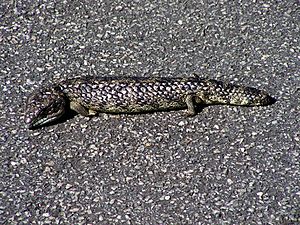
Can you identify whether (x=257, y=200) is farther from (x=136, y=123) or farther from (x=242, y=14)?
(x=242, y=14)

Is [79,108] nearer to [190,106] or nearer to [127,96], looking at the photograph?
[127,96]

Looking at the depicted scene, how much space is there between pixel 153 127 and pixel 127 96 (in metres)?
0.43

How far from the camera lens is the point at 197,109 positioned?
7113mm

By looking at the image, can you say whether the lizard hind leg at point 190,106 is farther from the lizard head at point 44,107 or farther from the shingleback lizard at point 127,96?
the lizard head at point 44,107

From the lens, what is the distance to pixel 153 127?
6875mm

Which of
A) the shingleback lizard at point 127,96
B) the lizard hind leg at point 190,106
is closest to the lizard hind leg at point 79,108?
the shingleback lizard at point 127,96

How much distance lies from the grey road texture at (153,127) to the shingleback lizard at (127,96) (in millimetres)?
109

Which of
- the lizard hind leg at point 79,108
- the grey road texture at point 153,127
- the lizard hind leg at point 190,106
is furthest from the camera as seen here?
the lizard hind leg at point 190,106

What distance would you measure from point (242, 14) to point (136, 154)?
296 centimetres

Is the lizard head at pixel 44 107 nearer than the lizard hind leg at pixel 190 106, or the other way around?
the lizard head at pixel 44 107

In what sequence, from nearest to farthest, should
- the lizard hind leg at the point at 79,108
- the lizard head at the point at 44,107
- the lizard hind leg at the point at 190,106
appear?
the lizard head at the point at 44,107, the lizard hind leg at the point at 79,108, the lizard hind leg at the point at 190,106

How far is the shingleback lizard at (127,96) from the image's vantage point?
683 cm

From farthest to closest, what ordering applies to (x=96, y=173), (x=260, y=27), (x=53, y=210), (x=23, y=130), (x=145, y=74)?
1. (x=260, y=27)
2. (x=145, y=74)
3. (x=23, y=130)
4. (x=96, y=173)
5. (x=53, y=210)

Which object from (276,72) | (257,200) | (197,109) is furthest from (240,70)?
(257,200)
